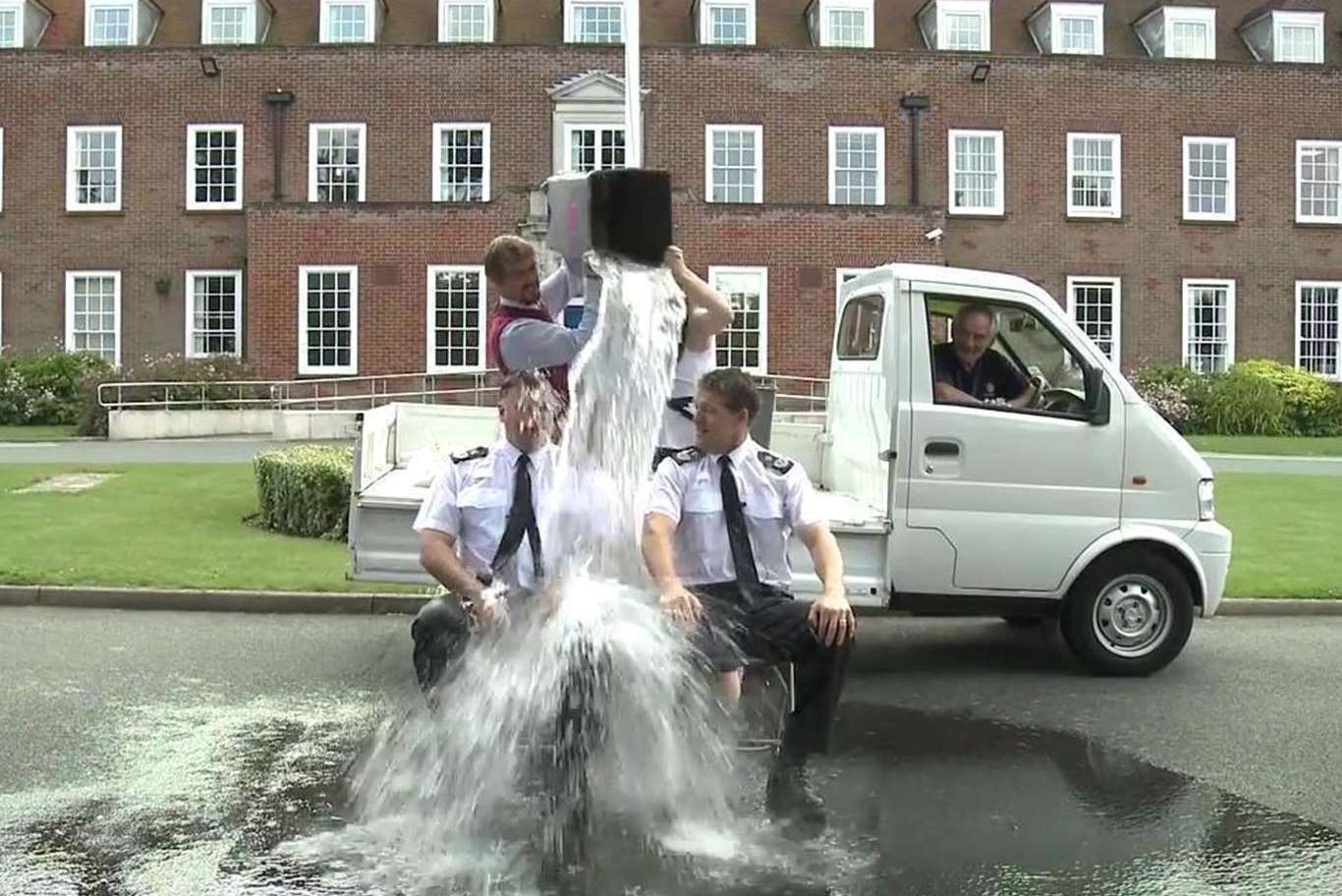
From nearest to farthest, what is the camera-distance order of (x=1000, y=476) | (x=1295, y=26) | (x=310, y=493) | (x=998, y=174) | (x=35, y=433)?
(x=1000, y=476) → (x=310, y=493) → (x=35, y=433) → (x=998, y=174) → (x=1295, y=26)

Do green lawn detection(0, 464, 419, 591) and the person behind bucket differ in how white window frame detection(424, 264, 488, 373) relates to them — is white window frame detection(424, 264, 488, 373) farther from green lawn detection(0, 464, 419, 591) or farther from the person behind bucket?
the person behind bucket

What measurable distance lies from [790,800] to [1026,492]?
3088mm

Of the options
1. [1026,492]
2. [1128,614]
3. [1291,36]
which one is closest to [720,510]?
[1026,492]

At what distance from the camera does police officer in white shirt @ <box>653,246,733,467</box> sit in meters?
5.61

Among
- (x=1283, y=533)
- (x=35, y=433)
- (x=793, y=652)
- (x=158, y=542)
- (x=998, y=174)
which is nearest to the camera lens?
(x=793, y=652)

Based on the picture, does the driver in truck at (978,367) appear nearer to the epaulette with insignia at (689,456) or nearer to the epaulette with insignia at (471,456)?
the epaulette with insignia at (689,456)

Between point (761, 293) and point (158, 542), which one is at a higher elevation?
point (761, 293)

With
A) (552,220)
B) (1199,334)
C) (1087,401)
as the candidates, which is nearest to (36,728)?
(552,220)

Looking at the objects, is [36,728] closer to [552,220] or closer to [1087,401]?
[552,220]

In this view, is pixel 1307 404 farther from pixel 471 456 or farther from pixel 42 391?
pixel 471 456

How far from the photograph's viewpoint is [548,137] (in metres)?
32.0

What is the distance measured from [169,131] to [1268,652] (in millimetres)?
29269

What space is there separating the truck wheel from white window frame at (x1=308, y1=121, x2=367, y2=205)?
26.9 metres

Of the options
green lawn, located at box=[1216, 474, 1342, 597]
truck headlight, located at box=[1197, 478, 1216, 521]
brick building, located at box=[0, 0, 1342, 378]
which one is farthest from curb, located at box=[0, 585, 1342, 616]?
brick building, located at box=[0, 0, 1342, 378]
